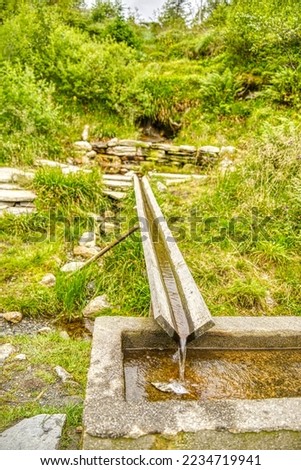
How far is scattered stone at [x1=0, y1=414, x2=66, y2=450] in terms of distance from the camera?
1.71 meters

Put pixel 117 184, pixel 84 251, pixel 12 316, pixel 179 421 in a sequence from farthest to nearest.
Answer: pixel 117 184 < pixel 84 251 < pixel 12 316 < pixel 179 421

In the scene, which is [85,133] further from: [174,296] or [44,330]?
[174,296]

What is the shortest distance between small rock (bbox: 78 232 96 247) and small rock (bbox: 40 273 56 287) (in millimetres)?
827

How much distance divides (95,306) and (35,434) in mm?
1690

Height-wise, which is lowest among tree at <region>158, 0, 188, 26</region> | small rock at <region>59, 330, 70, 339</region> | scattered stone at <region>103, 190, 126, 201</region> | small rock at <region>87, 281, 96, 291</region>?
small rock at <region>59, 330, 70, 339</region>

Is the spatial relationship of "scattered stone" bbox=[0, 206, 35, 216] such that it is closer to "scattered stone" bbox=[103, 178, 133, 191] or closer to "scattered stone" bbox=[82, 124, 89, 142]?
"scattered stone" bbox=[103, 178, 133, 191]

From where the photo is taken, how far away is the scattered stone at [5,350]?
265cm

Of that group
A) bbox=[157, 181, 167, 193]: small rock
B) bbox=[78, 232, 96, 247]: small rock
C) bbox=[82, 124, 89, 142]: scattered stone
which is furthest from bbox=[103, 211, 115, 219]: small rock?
bbox=[82, 124, 89, 142]: scattered stone

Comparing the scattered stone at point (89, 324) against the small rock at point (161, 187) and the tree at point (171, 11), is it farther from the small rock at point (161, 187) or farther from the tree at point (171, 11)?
the tree at point (171, 11)

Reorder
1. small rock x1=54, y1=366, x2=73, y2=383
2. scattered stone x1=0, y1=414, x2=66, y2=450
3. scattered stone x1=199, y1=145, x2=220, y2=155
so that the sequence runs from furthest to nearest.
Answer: scattered stone x1=199, y1=145, x2=220, y2=155
small rock x1=54, y1=366, x2=73, y2=383
scattered stone x1=0, y1=414, x2=66, y2=450

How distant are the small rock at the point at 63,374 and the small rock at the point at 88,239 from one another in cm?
212

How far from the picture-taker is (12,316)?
323 centimetres

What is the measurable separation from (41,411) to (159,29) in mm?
16299

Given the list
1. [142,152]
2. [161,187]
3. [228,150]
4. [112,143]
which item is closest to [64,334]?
[161,187]
